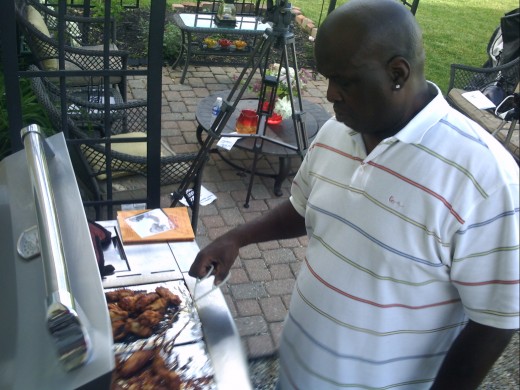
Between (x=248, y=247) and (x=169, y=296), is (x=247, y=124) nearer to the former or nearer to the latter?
(x=248, y=247)

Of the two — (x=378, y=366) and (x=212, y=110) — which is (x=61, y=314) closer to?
(x=378, y=366)

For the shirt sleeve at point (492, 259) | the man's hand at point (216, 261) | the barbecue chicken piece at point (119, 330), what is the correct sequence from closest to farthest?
the shirt sleeve at point (492, 259), the barbecue chicken piece at point (119, 330), the man's hand at point (216, 261)

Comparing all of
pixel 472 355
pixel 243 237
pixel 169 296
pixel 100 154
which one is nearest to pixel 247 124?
pixel 100 154

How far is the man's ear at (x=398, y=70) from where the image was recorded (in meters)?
1.25

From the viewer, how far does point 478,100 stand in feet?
20.5

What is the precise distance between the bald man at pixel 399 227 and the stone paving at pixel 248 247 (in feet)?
1.91

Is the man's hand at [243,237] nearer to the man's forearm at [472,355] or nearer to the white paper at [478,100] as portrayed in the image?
the man's forearm at [472,355]

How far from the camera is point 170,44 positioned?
7.53m

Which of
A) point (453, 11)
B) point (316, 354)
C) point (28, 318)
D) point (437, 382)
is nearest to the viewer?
point (28, 318)

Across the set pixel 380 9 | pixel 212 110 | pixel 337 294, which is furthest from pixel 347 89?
pixel 212 110

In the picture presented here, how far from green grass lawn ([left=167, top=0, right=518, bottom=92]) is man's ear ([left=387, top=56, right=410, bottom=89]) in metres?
7.43

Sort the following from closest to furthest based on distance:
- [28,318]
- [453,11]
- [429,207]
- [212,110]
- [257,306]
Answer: [28,318], [429,207], [257,306], [212,110], [453,11]

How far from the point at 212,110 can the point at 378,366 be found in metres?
A: 3.83

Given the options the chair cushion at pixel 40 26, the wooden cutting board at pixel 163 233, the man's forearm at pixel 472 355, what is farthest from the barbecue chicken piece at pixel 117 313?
the chair cushion at pixel 40 26
